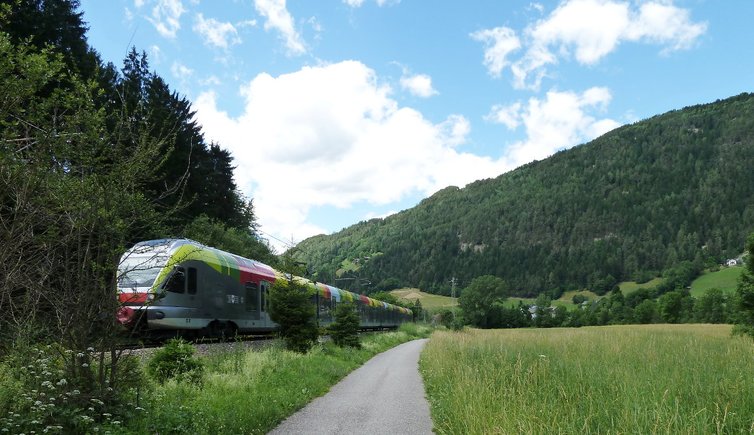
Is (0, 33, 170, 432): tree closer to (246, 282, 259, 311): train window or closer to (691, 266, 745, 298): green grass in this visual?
(246, 282, 259, 311): train window

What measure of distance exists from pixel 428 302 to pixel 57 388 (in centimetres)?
15012

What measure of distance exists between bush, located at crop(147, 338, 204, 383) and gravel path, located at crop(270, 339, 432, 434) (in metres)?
2.23

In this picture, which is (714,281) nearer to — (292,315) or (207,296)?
(292,315)

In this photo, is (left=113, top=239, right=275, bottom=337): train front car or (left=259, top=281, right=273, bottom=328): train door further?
(left=259, top=281, right=273, bottom=328): train door

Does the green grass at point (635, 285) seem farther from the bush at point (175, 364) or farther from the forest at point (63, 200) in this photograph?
the forest at point (63, 200)

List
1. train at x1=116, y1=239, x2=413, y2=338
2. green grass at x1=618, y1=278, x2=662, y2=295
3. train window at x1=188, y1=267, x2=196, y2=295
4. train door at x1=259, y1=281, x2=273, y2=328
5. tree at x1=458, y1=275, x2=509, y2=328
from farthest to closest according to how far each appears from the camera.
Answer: green grass at x1=618, y1=278, x2=662, y2=295
tree at x1=458, y1=275, x2=509, y2=328
train door at x1=259, y1=281, x2=273, y2=328
train window at x1=188, y1=267, x2=196, y2=295
train at x1=116, y1=239, x2=413, y2=338

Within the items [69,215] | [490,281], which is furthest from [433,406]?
[490,281]

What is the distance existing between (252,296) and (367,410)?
35.5 feet

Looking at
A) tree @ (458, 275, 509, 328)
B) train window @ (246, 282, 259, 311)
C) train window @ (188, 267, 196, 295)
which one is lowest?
tree @ (458, 275, 509, 328)

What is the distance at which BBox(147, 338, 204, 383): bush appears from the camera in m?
10.2

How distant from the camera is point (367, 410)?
10781 millimetres

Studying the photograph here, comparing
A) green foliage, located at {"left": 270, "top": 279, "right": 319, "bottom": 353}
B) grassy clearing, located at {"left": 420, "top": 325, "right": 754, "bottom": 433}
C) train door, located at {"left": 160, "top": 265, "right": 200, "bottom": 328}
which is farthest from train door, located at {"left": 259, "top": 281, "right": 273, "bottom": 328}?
grassy clearing, located at {"left": 420, "top": 325, "right": 754, "bottom": 433}

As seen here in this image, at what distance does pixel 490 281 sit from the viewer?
368ft

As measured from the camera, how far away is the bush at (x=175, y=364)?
10188mm
